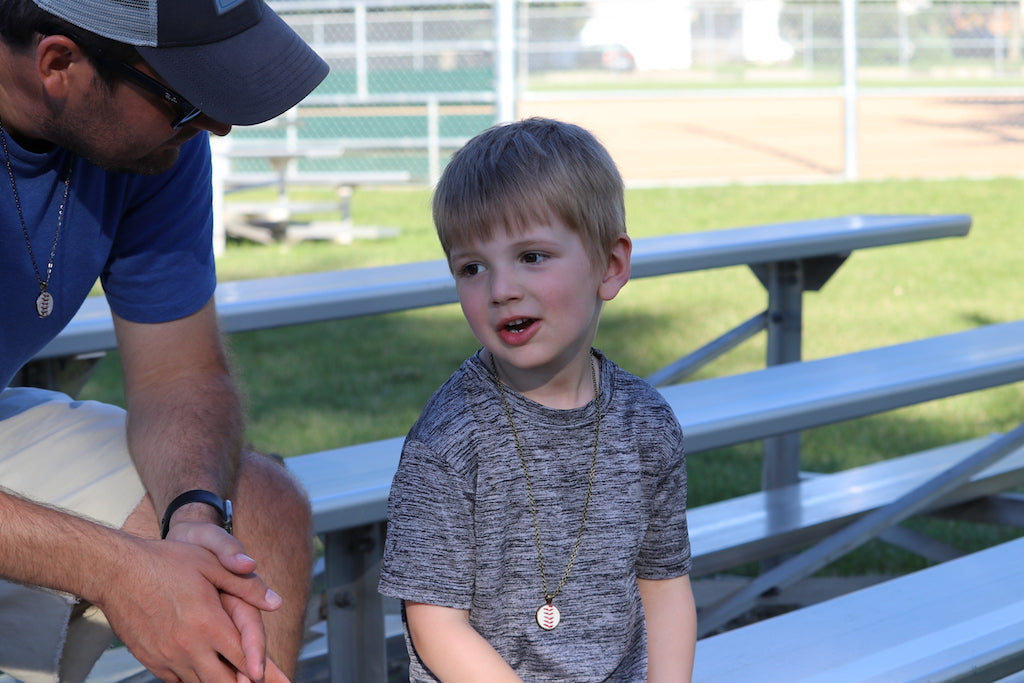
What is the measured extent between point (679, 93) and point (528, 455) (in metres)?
12.6

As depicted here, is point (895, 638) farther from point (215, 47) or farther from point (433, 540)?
point (215, 47)

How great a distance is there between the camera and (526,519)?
1.62 metres

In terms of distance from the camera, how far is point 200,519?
6.00ft

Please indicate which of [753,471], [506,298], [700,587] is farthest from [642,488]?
[753,471]

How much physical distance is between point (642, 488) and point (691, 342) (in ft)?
14.5

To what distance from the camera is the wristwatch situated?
6.11ft

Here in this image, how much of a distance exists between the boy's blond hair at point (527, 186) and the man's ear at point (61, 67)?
61 cm

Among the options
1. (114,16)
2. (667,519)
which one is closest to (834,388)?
(667,519)

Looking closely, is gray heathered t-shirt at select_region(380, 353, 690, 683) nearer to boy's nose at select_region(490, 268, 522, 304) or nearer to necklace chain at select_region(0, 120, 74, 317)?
boy's nose at select_region(490, 268, 522, 304)

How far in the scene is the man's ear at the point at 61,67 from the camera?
182cm

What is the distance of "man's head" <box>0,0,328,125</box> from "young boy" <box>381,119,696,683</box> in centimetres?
43

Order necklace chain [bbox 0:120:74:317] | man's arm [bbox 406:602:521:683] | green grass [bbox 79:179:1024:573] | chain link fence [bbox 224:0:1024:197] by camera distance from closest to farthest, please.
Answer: man's arm [bbox 406:602:521:683], necklace chain [bbox 0:120:74:317], green grass [bbox 79:179:1024:573], chain link fence [bbox 224:0:1024:197]

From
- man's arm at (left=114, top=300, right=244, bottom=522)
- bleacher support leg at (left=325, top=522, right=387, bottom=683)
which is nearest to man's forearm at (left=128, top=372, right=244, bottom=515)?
man's arm at (left=114, top=300, right=244, bottom=522)

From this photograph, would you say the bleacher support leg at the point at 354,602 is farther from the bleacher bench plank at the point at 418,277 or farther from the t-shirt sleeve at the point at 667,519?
the bleacher bench plank at the point at 418,277
